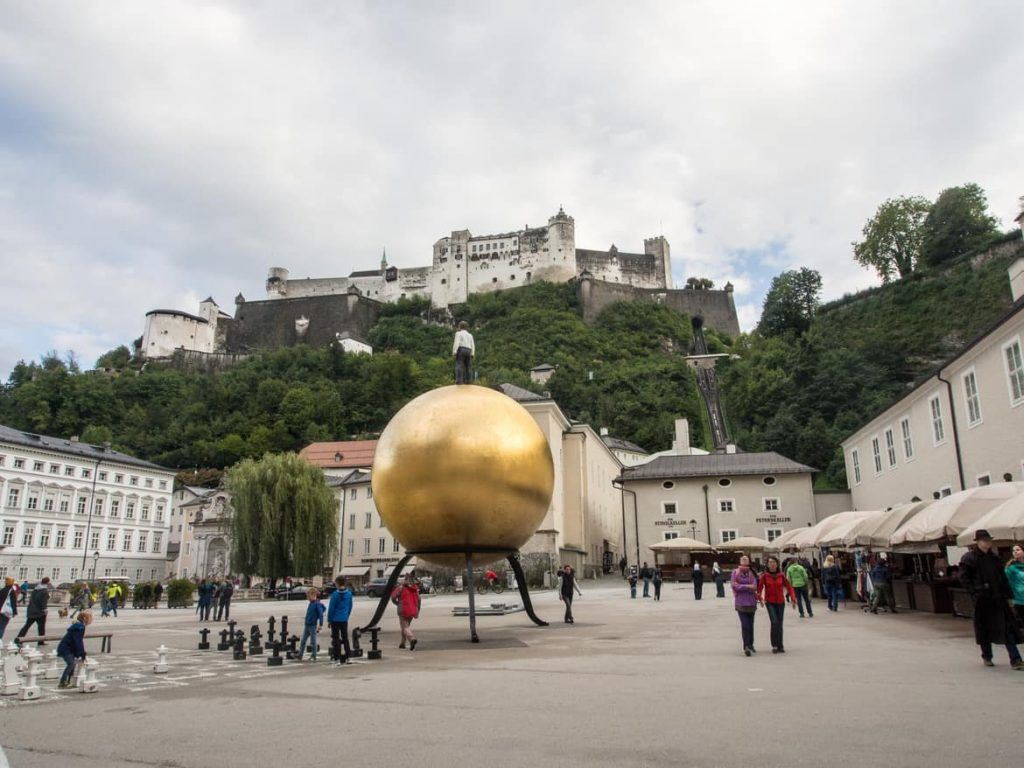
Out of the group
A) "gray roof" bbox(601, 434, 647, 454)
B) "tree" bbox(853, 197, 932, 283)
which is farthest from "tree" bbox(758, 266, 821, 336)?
"gray roof" bbox(601, 434, 647, 454)

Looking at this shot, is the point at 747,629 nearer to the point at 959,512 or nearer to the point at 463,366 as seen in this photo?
the point at 959,512

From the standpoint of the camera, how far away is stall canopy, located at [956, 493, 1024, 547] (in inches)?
465

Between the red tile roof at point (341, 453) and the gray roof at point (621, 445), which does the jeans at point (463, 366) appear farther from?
the red tile roof at point (341, 453)

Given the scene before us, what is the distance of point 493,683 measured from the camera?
29.0 feet

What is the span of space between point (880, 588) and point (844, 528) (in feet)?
8.01

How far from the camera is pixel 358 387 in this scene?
10438cm

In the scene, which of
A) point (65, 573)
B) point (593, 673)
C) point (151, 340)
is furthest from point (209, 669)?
point (151, 340)

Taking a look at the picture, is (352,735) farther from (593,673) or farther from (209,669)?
(209,669)

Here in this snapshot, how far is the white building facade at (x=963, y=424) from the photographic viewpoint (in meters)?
20.5

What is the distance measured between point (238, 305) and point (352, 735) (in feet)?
442

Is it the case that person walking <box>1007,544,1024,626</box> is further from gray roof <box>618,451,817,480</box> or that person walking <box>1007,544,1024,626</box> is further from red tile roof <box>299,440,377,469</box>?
red tile roof <box>299,440,377,469</box>

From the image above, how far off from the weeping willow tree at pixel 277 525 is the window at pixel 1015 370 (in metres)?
36.2

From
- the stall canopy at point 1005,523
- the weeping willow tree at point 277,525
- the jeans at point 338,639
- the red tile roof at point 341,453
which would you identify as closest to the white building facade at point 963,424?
the stall canopy at point 1005,523

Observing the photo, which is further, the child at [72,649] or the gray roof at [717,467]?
the gray roof at [717,467]
